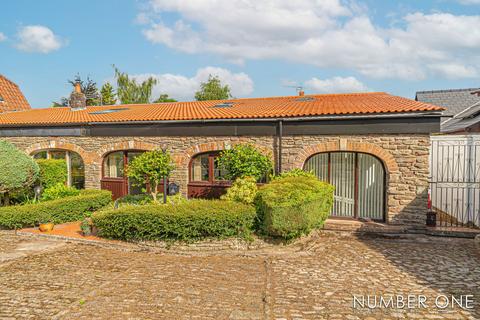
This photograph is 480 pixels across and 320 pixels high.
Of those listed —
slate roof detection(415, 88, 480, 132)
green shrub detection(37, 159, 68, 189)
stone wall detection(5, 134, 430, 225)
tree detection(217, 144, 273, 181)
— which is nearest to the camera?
stone wall detection(5, 134, 430, 225)

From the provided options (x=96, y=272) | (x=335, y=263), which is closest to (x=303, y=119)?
(x=335, y=263)

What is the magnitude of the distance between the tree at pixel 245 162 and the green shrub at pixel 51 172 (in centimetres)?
728

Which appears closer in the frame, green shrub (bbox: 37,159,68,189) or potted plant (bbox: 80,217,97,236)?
potted plant (bbox: 80,217,97,236)

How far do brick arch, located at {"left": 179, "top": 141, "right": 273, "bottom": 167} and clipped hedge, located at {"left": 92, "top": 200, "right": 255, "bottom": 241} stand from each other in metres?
3.07

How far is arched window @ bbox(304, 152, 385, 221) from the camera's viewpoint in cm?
1007

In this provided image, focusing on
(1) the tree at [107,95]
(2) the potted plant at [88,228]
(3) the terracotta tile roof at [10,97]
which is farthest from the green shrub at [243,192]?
(1) the tree at [107,95]

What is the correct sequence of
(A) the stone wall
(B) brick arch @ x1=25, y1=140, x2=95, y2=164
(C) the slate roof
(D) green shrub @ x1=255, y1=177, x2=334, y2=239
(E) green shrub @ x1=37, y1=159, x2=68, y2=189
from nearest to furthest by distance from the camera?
(D) green shrub @ x1=255, y1=177, x2=334, y2=239 < (A) the stone wall < (E) green shrub @ x1=37, y1=159, x2=68, y2=189 < (B) brick arch @ x1=25, y1=140, x2=95, y2=164 < (C) the slate roof

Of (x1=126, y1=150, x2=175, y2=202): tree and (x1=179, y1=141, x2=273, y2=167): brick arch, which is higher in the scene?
(x1=179, y1=141, x2=273, y2=167): brick arch

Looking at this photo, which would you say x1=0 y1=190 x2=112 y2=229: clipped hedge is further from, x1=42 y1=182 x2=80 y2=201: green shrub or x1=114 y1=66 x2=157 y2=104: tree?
x1=114 y1=66 x2=157 y2=104: tree

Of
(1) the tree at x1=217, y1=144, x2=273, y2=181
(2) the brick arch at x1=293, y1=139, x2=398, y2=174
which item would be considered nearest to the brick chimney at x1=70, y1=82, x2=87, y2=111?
(1) the tree at x1=217, y1=144, x2=273, y2=181

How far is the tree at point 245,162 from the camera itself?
32.3 feet

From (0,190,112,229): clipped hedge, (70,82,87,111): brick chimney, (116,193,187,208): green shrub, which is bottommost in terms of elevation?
(0,190,112,229): clipped hedge

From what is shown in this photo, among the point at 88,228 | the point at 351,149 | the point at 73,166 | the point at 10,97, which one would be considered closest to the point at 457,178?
the point at 351,149

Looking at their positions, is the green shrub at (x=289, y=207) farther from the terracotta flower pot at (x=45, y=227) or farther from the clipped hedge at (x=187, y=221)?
the terracotta flower pot at (x=45, y=227)
